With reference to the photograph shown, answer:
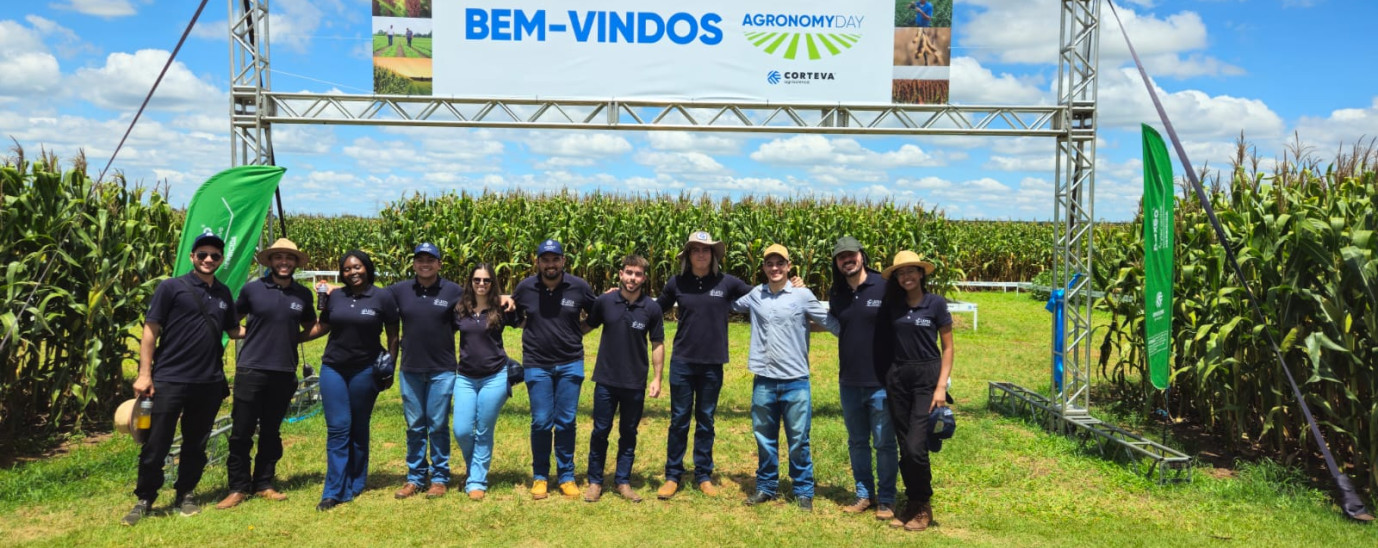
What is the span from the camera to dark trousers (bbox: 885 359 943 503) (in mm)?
5414

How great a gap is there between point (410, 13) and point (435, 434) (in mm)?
4557

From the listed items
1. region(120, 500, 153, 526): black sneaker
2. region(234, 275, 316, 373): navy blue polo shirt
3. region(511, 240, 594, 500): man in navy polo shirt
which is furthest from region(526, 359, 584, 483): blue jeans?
region(120, 500, 153, 526): black sneaker

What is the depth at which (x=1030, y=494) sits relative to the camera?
257 inches

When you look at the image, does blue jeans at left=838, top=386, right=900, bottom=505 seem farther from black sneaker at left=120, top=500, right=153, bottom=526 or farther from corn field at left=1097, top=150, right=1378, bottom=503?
black sneaker at left=120, top=500, right=153, bottom=526

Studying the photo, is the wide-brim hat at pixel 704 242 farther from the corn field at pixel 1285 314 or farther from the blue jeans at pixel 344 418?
the corn field at pixel 1285 314

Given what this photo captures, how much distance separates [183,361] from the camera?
5.39m

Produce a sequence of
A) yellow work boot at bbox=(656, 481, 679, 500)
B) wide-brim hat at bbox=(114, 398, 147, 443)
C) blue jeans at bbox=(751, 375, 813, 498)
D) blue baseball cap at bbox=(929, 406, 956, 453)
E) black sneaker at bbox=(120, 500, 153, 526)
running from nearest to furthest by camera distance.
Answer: wide-brim hat at bbox=(114, 398, 147, 443) < blue baseball cap at bbox=(929, 406, 956, 453) < black sneaker at bbox=(120, 500, 153, 526) < blue jeans at bbox=(751, 375, 813, 498) < yellow work boot at bbox=(656, 481, 679, 500)

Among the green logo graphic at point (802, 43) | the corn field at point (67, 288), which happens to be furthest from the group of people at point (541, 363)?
the green logo graphic at point (802, 43)

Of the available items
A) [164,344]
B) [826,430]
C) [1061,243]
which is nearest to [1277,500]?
[1061,243]

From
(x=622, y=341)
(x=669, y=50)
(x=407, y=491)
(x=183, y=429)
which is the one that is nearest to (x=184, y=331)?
(x=183, y=429)

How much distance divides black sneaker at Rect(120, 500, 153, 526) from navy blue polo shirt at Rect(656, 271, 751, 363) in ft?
12.1

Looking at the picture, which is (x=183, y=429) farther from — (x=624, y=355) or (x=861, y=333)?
(x=861, y=333)

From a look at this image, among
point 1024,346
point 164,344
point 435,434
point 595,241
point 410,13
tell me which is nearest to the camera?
point 164,344

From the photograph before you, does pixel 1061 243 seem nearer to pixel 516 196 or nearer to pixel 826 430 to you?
pixel 826 430
